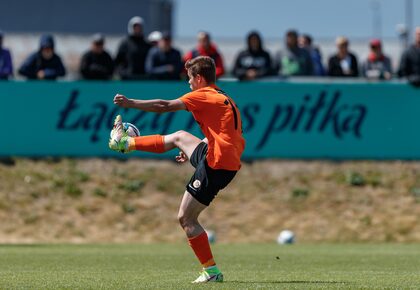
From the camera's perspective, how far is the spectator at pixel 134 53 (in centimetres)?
2436

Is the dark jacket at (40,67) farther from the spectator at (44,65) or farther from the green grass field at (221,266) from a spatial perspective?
the green grass field at (221,266)

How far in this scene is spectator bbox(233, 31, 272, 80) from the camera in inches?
952

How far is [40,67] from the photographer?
24094mm

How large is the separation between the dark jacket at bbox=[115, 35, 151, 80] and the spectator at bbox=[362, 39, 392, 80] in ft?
16.3

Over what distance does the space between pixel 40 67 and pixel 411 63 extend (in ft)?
27.0

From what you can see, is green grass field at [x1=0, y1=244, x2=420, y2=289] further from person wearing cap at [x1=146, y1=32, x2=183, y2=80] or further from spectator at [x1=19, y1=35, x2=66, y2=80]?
spectator at [x1=19, y1=35, x2=66, y2=80]

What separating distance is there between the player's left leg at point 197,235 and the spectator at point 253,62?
1219cm

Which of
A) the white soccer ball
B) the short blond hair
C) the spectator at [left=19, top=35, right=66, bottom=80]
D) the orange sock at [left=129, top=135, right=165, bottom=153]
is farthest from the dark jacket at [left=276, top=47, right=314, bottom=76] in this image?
the orange sock at [left=129, top=135, right=165, bottom=153]

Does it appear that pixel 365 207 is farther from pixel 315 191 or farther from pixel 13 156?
pixel 13 156

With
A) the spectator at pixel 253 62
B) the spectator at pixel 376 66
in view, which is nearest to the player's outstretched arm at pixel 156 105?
the spectator at pixel 253 62

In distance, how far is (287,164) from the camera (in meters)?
24.7

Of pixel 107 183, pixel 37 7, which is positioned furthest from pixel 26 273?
pixel 37 7

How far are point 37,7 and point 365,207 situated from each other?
42350 millimetres

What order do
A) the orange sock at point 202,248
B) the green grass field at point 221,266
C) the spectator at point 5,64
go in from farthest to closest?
the spectator at point 5,64, the orange sock at point 202,248, the green grass field at point 221,266
